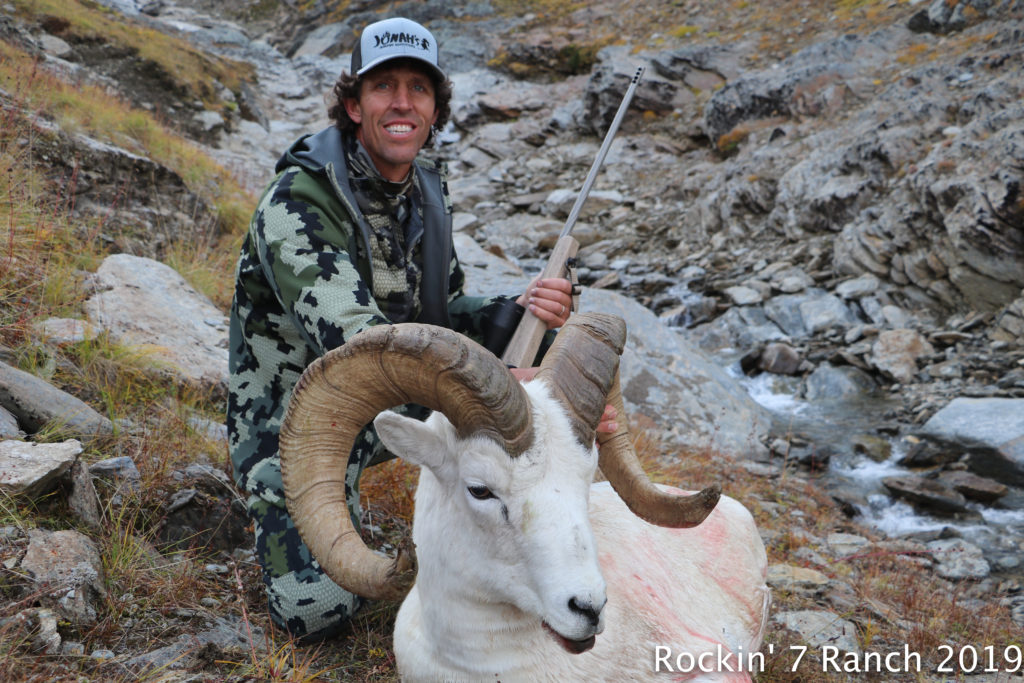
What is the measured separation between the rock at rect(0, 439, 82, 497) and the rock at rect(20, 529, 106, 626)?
21 cm

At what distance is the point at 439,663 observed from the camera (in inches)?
117

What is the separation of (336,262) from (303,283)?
179mm

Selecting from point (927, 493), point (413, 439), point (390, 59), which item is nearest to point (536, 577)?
point (413, 439)

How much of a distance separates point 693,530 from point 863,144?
45.1 ft

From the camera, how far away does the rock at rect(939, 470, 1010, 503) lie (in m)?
7.41

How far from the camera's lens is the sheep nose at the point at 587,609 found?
2346mm

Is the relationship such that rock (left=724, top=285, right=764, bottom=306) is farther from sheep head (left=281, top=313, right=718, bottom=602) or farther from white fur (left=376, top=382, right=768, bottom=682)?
sheep head (left=281, top=313, right=718, bottom=602)

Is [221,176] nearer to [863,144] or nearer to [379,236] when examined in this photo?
[379,236]

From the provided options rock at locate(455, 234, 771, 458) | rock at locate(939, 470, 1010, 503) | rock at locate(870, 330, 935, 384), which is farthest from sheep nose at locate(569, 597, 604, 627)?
rock at locate(870, 330, 935, 384)

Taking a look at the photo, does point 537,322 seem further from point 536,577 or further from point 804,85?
point 804,85

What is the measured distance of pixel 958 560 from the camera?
6227mm

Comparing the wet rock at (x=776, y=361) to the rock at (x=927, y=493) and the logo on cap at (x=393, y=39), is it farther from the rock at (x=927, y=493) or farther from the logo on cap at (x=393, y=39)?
A: the logo on cap at (x=393, y=39)

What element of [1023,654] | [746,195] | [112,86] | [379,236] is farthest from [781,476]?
[112,86]

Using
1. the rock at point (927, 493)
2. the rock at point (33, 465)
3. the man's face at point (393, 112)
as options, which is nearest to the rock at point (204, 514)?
the rock at point (33, 465)
